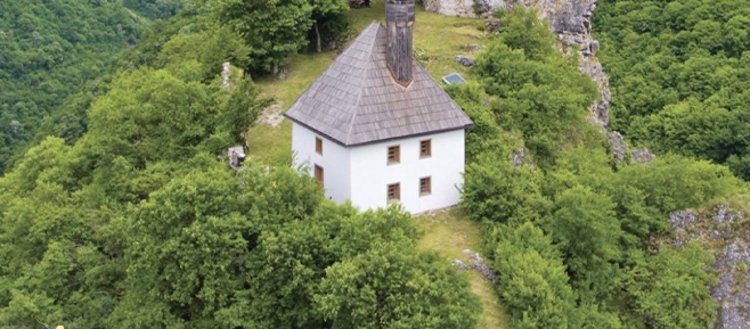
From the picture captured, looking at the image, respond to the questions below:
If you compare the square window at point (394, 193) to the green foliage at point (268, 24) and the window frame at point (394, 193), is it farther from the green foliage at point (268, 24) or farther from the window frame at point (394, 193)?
the green foliage at point (268, 24)

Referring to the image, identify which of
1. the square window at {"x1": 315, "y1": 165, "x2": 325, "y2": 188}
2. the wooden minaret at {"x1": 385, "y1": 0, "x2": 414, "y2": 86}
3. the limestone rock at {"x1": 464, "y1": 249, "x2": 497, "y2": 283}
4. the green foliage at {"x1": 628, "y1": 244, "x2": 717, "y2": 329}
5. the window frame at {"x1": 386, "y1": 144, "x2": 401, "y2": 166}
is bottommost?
the green foliage at {"x1": 628, "y1": 244, "x2": 717, "y2": 329}

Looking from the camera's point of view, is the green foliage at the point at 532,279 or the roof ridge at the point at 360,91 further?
the roof ridge at the point at 360,91

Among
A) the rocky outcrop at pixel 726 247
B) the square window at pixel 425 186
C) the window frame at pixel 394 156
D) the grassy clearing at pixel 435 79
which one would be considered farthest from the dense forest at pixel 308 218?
the window frame at pixel 394 156

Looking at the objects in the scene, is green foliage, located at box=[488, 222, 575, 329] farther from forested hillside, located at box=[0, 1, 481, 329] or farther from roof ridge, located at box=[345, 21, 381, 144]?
roof ridge, located at box=[345, 21, 381, 144]

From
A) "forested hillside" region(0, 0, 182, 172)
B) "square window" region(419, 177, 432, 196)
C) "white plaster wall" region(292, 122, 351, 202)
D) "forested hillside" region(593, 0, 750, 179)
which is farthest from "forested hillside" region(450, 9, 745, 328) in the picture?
"forested hillside" region(0, 0, 182, 172)

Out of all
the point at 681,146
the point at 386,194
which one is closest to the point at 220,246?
the point at 386,194

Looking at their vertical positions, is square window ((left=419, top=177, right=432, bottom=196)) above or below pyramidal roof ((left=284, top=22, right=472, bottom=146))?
below

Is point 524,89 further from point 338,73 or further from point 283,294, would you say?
point 283,294

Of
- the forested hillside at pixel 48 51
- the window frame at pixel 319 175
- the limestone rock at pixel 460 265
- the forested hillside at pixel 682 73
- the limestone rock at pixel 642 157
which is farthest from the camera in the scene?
the forested hillside at pixel 48 51
